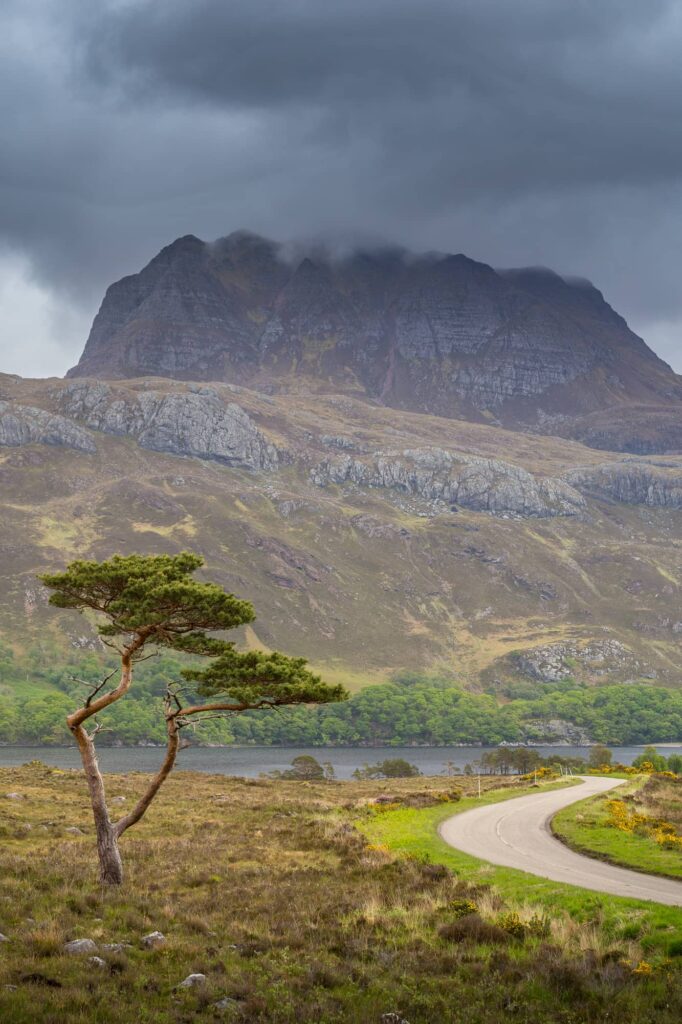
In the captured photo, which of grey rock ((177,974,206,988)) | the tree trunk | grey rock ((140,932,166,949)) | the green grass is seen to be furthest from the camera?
the tree trunk

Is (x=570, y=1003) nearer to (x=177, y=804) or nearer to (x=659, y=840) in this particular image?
(x=659, y=840)

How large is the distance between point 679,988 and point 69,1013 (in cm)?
1103

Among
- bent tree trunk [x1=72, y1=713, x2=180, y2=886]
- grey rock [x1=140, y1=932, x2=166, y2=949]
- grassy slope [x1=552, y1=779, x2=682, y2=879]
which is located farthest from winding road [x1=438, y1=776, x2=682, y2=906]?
bent tree trunk [x1=72, y1=713, x2=180, y2=886]

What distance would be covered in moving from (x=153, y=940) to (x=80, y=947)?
1926 mm

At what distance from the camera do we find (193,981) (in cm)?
1616

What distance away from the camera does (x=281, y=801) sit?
54094 millimetres

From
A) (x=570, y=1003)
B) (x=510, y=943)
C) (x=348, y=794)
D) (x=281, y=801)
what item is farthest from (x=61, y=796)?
(x=570, y=1003)

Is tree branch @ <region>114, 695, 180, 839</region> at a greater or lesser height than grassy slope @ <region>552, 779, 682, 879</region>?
greater

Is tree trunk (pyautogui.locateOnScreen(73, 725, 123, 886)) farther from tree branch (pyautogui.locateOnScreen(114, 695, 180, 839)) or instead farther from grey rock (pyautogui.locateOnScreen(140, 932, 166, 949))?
grey rock (pyautogui.locateOnScreen(140, 932, 166, 949))

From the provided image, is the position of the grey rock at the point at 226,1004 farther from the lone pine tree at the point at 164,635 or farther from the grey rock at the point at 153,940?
the lone pine tree at the point at 164,635

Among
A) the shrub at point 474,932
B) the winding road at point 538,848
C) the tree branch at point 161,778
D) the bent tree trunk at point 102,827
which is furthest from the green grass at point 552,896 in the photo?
the bent tree trunk at point 102,827

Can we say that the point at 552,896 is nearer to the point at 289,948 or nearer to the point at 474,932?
the point at 474,932

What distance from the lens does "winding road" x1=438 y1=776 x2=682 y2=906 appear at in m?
26.4

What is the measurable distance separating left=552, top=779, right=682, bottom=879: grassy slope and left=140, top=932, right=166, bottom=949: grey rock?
57.0ft
